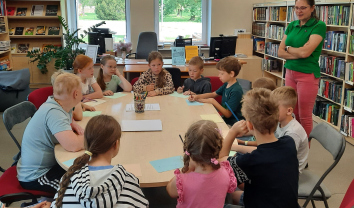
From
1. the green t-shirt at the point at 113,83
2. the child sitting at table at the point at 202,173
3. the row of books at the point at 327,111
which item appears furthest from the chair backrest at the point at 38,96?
the row of books at the point at 327,111

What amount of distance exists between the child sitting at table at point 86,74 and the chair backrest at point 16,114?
569 millimetres

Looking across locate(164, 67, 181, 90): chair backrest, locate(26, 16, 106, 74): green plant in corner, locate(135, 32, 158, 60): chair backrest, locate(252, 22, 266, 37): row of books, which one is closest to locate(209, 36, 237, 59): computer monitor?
locate(135, 32, 158, 60): chair backrest

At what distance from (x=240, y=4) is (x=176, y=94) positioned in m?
4.46

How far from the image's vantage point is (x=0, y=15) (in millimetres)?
6355

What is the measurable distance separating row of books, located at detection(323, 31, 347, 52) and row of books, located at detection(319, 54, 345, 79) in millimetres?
122

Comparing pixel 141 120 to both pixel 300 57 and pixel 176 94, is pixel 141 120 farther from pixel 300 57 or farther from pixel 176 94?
pixel 300 57

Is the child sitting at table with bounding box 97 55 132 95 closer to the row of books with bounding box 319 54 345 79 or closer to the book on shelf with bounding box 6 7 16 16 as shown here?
the row of books with bounding box 319 54 345 79

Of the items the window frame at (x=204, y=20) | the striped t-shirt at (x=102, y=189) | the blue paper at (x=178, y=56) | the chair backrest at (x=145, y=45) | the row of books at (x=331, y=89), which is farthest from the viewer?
the window frame at (x=204, y=20)

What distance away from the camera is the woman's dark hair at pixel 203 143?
1508 mm

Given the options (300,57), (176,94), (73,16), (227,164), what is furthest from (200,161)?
(73,16)

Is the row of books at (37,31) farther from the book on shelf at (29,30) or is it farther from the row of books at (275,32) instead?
the row of books at (275,32)

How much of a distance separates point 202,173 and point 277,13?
17.5ft

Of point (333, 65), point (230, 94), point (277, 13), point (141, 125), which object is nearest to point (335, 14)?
point (333, 65)

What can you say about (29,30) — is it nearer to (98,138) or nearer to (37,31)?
(37,31)
